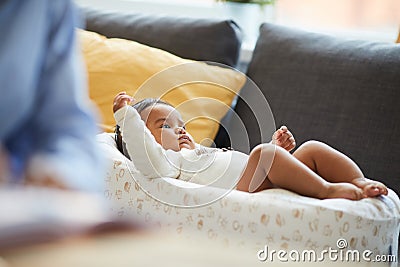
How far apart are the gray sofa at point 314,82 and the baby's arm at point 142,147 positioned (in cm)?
26

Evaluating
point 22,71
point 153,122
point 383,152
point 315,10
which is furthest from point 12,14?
point 315,10

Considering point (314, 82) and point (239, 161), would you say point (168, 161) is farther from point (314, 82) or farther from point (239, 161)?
point (314, 82)

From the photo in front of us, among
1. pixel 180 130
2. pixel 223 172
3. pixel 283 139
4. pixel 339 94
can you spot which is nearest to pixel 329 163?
pixel 283 139

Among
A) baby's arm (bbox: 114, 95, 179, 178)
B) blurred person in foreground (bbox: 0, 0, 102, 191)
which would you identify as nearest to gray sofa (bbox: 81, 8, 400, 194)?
baby's arm (bbox: 114, 95, 179, 178)

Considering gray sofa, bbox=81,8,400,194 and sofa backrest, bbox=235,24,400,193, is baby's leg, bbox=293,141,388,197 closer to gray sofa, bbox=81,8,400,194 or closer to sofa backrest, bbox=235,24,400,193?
gray sofa, bbox=81,8,400,194

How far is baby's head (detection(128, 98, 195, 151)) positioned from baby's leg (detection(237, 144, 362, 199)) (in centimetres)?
17

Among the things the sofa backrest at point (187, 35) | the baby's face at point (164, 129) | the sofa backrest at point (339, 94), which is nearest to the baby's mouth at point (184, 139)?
the baby's face at point (164, 129)

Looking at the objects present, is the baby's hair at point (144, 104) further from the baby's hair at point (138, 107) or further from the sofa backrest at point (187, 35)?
the sofa backrest at point (187, 35)

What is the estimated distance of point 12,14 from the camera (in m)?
0.66

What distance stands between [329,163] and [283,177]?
0.15 meters

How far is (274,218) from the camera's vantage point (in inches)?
53.8

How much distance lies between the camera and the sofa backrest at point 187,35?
229 centimetres

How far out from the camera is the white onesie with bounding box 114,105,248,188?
1511 millimetres

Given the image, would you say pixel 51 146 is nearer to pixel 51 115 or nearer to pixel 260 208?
pixel 51 115
